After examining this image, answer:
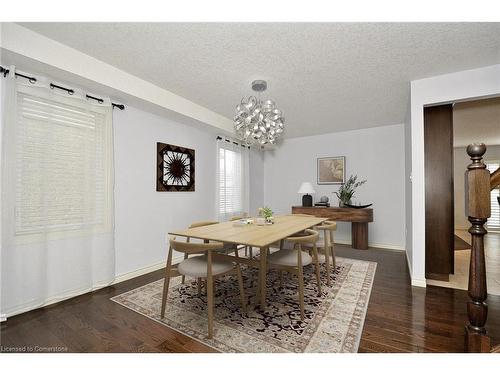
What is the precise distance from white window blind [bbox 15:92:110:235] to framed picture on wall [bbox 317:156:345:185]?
415 centimetres

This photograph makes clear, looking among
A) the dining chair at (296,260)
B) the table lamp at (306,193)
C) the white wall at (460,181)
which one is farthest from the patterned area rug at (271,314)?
the white wall at (460,181)

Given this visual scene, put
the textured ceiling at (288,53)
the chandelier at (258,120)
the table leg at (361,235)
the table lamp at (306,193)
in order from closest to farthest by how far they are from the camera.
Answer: the textured ceiling at (288,53), the chandelier at (258,120), the table leg at (361,235), the table lamp at (306,193)

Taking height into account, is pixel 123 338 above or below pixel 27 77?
below

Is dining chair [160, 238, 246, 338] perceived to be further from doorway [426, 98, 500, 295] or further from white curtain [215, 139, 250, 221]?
white curtain [215, 139, 250, 221]

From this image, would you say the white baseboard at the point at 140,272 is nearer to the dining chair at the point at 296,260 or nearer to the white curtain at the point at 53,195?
the white curtain at the point at 53,195

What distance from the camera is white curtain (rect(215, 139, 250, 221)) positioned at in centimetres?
452

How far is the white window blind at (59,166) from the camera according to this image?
6.89ft

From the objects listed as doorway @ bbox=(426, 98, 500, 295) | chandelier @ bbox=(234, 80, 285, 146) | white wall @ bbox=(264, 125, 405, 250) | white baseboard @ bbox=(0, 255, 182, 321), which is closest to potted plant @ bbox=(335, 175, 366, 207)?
white wall @ bbox=(264, 125, 405, 250)

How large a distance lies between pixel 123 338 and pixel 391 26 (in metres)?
3.17

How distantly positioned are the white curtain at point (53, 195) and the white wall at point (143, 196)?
197 millimetres

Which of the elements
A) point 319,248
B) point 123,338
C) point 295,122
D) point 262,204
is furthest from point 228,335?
point 262,204

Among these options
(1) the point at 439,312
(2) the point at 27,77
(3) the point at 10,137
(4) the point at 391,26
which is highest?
(4) the point at 391,26

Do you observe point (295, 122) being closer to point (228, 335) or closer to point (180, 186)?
point (180, 186)
